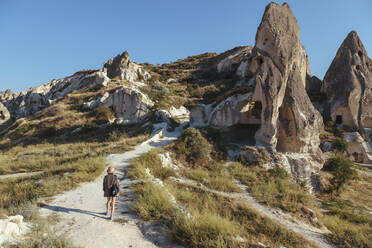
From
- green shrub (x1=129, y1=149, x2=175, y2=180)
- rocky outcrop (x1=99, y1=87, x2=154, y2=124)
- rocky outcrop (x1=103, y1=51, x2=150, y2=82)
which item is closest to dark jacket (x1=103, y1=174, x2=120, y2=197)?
green shrub (x1=129, y1=149, x2=175, y2=180)

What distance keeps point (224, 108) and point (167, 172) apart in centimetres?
763

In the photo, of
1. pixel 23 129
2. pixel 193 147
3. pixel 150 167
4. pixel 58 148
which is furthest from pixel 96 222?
pixel 23 129

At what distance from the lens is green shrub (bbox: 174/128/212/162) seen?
33.4 ft

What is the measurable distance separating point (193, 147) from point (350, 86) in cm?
2054

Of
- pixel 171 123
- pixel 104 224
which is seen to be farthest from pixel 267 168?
pixel 104 224

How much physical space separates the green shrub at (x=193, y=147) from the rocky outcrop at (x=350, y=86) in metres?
17.6

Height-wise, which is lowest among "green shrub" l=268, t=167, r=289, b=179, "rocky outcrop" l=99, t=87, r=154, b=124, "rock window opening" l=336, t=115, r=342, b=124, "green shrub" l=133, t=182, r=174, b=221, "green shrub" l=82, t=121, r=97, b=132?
"green shrub" l=268, t=167, r=289, b=179

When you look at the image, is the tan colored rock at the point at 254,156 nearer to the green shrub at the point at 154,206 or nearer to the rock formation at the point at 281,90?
the rock formation at the point at 281,90

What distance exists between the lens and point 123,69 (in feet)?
107

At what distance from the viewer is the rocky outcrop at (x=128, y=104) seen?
18.2 meters

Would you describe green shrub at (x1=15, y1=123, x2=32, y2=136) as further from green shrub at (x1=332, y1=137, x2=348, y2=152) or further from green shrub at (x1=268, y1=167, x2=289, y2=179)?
green shrub at (x1=332, y1=137, x2=348, y2=152)

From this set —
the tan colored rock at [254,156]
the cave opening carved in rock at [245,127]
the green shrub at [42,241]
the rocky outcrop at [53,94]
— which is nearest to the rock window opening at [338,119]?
the cave opening carved in rock at [245,127]

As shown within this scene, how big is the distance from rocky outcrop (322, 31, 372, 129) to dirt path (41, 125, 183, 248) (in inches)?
922

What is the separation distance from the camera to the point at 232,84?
96.4 ft
